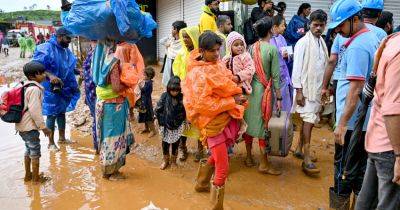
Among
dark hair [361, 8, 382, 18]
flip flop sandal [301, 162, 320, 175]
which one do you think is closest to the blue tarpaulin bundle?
dark hair [361, 8, 382, 18]

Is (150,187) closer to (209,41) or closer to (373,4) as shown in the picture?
(209,41)

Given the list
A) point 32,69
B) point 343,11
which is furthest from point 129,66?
point 343,11

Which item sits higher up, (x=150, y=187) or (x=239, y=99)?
(x=239, y=99)

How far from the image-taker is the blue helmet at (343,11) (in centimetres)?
296

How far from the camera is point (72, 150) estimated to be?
19.2ft

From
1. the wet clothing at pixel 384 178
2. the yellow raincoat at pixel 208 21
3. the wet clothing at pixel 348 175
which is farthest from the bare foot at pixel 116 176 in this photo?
the wet clothing at pixel 384 178

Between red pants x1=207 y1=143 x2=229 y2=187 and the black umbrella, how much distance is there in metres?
1.11

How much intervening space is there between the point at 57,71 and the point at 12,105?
6.02ft

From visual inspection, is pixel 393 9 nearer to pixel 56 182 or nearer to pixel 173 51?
pixel 173 51

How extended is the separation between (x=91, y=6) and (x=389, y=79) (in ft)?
10.6

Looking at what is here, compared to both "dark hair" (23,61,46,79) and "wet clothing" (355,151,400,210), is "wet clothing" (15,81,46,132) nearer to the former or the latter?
"dark hair" (23,61,46,79)

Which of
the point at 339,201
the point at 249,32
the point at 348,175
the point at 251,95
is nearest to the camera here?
the point at 348,175

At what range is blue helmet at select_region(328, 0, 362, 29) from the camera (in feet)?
9.71

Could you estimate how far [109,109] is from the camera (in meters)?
4.31
